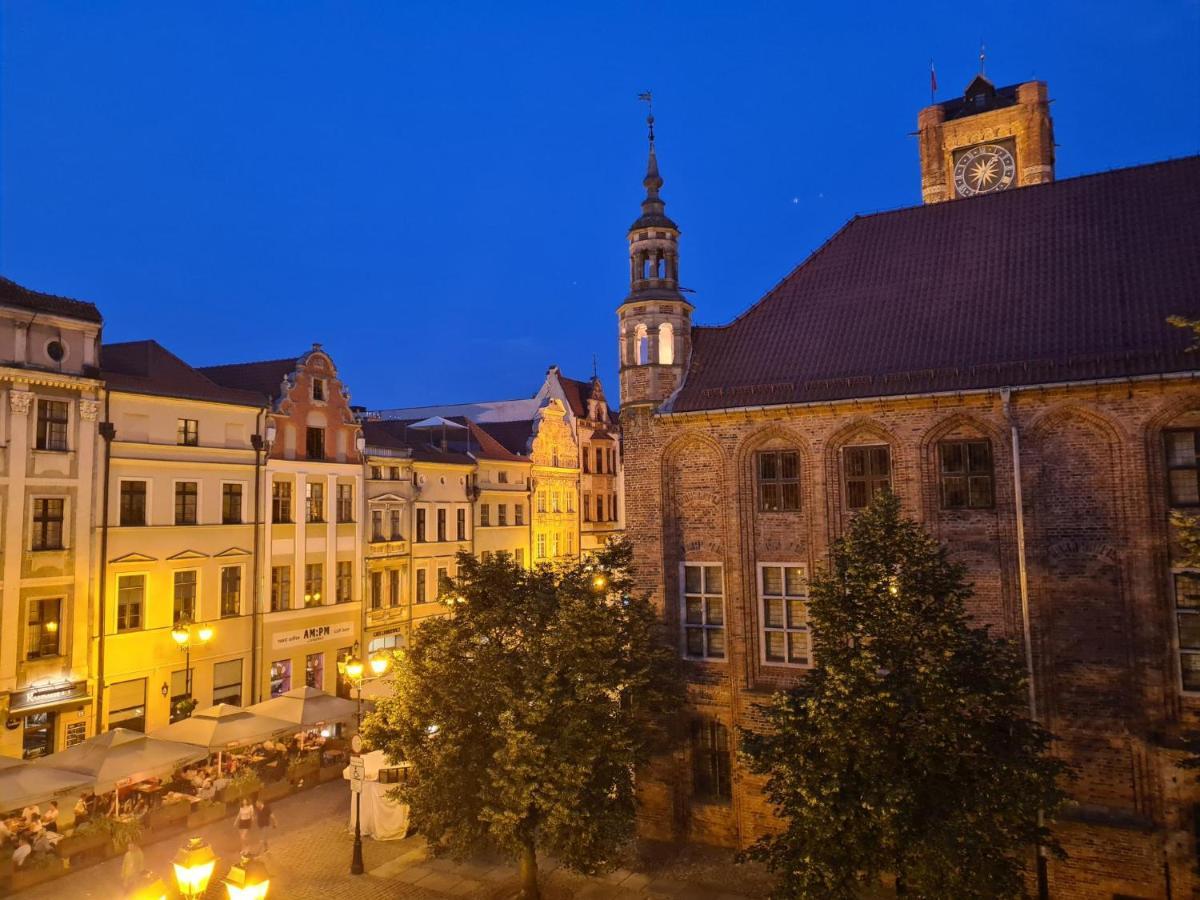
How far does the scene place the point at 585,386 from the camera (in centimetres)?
6550

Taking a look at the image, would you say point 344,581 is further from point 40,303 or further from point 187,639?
point 40,303

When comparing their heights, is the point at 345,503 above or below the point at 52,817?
above

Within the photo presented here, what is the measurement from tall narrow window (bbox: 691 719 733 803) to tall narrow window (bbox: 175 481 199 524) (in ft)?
71.6

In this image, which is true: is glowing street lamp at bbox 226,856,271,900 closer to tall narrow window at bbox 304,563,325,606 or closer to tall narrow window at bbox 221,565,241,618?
tall narrow window at bbox 221,565,241,618

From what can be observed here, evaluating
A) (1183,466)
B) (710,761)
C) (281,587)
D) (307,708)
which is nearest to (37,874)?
(307,708)

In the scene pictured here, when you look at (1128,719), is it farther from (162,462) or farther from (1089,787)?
(162,462)

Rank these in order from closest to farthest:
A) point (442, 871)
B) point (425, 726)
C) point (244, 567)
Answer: point (425, 726) < point (442, 871) < point (244, 567)

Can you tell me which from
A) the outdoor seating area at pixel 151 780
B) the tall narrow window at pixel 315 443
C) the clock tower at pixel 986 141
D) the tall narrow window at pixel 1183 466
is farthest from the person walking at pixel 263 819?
the clock tower at pixel 986 141

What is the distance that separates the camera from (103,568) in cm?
2920

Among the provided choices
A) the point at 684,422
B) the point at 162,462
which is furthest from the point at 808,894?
the point at 162,462

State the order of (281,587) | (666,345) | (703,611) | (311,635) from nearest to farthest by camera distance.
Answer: (703,611)
(666,345)
(281,587)
(311,635)

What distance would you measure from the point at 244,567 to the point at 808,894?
28.1 meters

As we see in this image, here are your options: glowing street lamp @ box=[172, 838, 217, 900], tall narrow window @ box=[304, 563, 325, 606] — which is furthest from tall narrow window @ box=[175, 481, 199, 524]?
glowing street lamp @ box=[172, 838, 217, 900]

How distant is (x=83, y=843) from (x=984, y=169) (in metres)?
45.1
